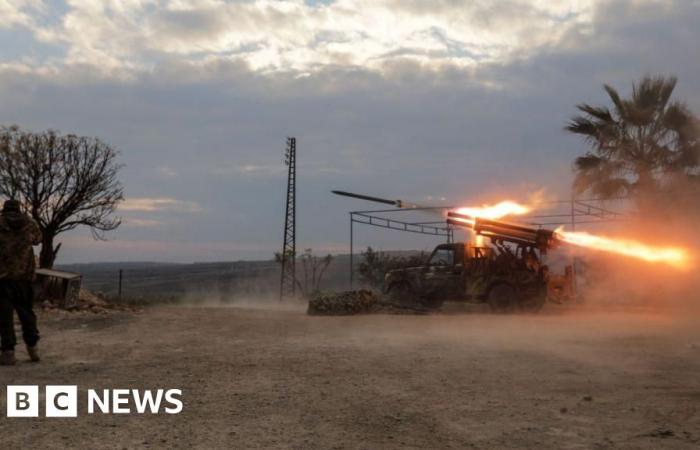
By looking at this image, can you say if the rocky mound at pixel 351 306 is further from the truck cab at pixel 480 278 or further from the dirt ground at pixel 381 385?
the dirt ground at pixel 381 385

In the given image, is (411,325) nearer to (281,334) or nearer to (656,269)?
(281,334)

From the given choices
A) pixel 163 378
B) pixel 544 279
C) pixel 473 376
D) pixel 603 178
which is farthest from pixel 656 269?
pixel 163 378

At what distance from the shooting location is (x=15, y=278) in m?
7.21

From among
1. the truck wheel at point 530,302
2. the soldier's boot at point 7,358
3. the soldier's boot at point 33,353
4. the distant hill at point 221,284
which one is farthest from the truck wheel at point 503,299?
the distant hill at point 221,284

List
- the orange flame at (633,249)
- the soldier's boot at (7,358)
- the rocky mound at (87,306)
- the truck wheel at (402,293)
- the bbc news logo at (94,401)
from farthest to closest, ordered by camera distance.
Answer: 1. the orange flame at (633,249)
2. the truck wheel at (402,293)
3. the rocky mound at (87,306)
4. the soldier's boot at (7,358)
5. the bbc news logo at (94,401)

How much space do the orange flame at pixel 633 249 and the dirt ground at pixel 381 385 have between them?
6.75 metres

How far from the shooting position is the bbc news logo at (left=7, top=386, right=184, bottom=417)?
5168mm

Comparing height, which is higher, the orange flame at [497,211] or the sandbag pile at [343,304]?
the orange flame at [497,211]

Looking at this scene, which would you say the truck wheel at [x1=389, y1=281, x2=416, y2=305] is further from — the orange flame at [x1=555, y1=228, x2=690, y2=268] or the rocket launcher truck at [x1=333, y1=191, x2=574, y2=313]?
the orange flame at [x1=555, y1=228, x2=690, y2=268]

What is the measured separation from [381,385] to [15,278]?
178 inches

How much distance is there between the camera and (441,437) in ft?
14.6

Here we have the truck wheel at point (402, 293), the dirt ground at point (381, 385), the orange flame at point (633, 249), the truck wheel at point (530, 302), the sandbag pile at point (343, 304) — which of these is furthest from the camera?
the orange flame at point (633, 249)

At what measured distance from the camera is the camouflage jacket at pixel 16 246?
7.18 meters

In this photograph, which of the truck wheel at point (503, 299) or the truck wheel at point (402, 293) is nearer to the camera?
the truck wheel at point (503, 299)
